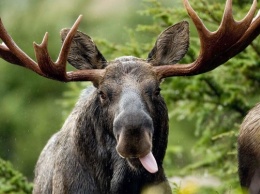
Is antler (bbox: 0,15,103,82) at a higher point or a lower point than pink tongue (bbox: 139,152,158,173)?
higher

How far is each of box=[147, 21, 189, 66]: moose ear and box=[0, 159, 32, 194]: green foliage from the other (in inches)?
149

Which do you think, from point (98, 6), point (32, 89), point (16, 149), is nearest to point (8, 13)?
point (98, 6)

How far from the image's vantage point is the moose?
40.1 feet

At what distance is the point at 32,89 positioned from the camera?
3475 cm

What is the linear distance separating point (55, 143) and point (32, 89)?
21.2 meters

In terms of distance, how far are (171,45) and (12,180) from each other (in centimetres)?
397

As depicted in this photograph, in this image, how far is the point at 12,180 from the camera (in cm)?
1591

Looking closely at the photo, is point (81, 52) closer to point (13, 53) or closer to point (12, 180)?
point (13, 53)

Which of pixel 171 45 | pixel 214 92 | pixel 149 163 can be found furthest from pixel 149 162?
pixel 214 92

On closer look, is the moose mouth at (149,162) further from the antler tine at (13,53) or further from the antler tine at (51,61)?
the antler tine at (13,53)

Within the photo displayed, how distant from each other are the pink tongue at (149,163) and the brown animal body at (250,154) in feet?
5.12

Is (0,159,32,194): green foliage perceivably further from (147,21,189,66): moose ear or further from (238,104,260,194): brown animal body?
(147,21,189,66): moose ear

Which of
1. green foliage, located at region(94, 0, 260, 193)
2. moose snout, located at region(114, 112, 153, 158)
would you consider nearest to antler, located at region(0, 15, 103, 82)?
moose snout, located at region(114, 112, 153, 158)

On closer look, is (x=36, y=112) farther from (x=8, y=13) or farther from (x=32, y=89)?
(x=8, y=13)
